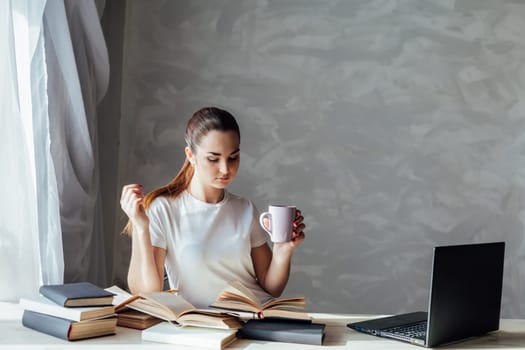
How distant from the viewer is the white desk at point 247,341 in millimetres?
1350

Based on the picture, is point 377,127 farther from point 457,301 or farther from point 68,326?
point 68,326

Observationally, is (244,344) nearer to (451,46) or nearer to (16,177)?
(16,177)

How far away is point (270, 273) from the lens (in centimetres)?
199

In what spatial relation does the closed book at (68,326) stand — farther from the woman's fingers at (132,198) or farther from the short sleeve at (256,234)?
the short sleeve at (256,234)

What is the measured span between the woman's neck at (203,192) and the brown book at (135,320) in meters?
0.51

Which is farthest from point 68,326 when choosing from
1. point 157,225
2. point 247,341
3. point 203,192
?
point 203,192

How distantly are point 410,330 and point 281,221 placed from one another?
0.42 meters

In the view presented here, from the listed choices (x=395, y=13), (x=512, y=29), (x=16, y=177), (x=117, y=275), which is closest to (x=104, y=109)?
(x=117, y=275)

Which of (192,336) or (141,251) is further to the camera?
(141,251)

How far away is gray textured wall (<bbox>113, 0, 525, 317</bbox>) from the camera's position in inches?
118

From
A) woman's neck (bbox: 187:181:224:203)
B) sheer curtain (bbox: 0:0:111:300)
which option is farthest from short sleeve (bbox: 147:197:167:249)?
A: sheer curtain (bbox: 0:0:111:300)

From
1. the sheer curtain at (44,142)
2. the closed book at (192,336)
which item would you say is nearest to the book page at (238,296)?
the closed book at (192,336)

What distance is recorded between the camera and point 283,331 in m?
1.43

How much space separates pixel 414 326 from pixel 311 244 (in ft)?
4.62
